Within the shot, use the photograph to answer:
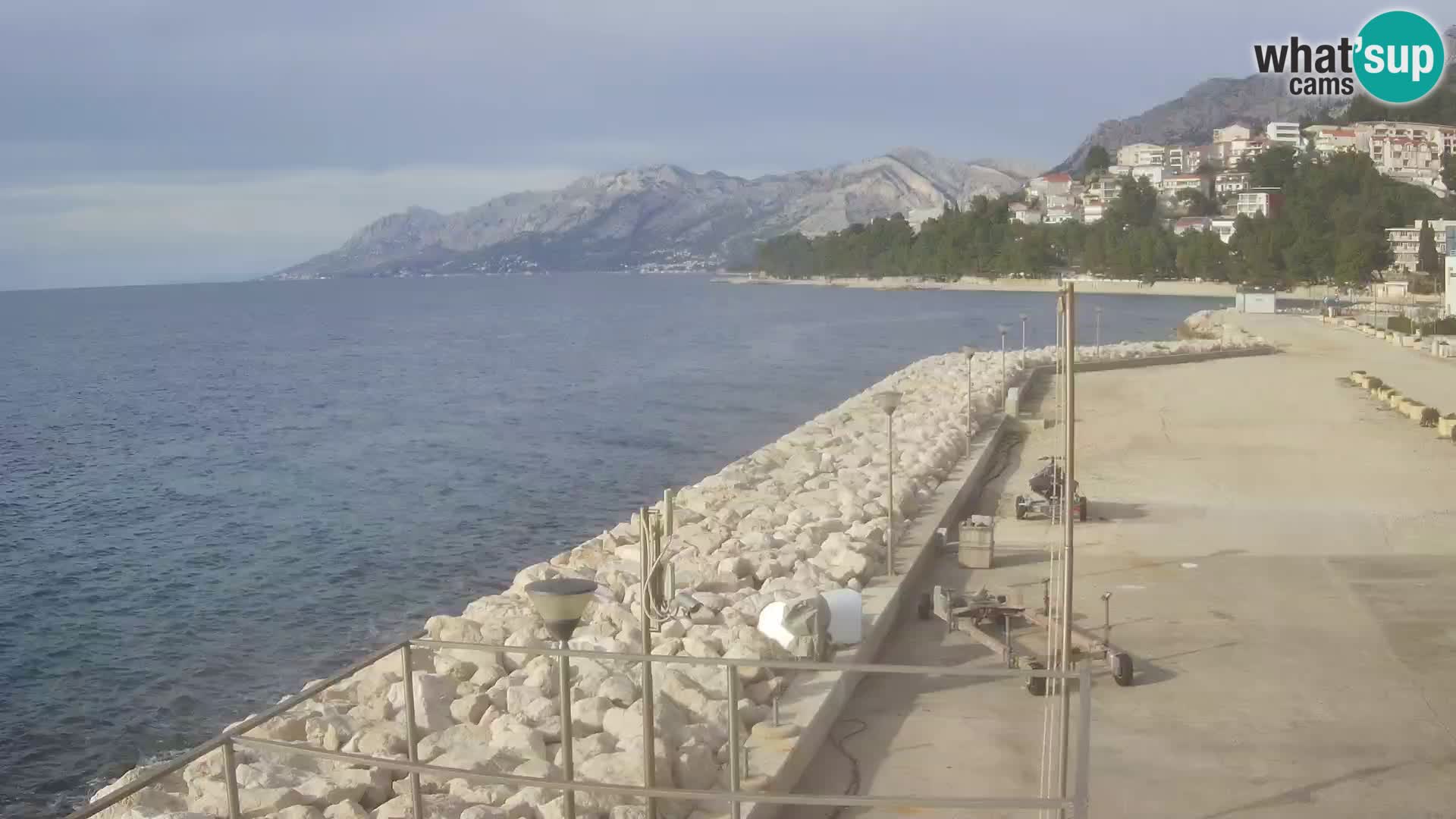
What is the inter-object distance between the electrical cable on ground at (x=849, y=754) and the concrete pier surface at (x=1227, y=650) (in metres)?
0.01

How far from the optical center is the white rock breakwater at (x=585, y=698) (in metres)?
6.13

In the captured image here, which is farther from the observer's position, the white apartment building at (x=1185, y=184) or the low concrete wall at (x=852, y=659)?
the white apartment building at (x=1185, y=184)

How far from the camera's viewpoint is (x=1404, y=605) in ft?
32.2

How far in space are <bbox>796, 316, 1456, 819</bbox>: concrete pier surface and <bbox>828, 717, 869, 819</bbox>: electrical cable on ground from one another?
0.01 m

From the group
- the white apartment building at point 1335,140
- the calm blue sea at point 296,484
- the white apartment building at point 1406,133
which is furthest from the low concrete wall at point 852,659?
the white apartment building at point 1406,133

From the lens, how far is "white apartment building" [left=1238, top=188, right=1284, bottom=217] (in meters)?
143

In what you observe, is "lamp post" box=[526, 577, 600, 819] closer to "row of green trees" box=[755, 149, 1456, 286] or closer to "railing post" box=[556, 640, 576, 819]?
"railing post" box=[556, 640, 576, 819]

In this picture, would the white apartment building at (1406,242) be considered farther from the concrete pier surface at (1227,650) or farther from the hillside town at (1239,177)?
the concrete pier surface at (1227,650)

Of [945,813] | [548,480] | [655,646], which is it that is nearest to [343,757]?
[945,813]

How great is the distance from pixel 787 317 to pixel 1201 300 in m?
39.3

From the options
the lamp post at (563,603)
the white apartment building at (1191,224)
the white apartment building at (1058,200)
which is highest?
the white apartment building at (1058,200)

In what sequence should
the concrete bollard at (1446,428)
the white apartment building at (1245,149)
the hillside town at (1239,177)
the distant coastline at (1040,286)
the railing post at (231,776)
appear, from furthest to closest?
the white apartment building at (1245,149), the hillside town at (1239,177), the distant coastline at (1040,286), the concrete bollard at (1446,428), the railing post at (231,776)

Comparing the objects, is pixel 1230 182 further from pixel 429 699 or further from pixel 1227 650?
pixel 429 699

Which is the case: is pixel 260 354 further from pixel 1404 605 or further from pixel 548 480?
pixel 1404 605
